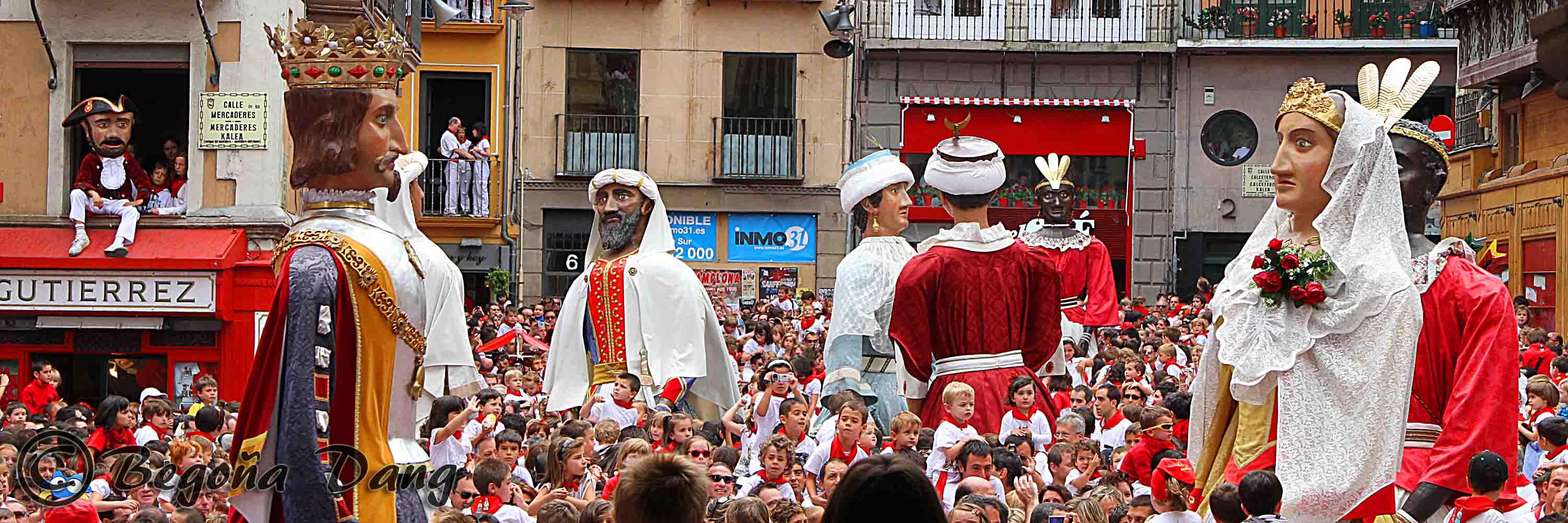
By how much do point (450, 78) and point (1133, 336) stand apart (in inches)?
497

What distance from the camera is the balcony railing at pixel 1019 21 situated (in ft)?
101

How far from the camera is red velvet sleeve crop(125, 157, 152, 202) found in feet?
51.2

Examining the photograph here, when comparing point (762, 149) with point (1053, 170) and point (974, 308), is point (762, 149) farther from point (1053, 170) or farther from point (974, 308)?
point (974, 308)

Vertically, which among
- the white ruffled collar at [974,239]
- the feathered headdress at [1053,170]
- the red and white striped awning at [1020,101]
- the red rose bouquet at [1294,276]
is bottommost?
the red rose bouquet at [1294,276]

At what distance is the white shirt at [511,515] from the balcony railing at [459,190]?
19405 mm

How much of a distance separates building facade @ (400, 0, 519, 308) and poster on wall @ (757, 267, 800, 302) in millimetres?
3455

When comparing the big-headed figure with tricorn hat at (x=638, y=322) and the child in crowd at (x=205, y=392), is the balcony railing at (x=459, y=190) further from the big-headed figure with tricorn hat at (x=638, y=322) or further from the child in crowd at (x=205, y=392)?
the big-headed figure with tricorn hat at (x=638, y=322)

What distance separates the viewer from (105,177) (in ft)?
50.1

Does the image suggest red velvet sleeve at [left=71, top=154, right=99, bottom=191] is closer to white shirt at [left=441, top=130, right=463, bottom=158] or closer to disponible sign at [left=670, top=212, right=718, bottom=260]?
white shirt at [left=441, top=130, right=463, bottom=158]

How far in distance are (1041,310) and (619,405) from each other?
235 cm

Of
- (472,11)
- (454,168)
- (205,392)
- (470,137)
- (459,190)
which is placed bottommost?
(205,392)

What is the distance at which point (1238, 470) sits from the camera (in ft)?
19.7

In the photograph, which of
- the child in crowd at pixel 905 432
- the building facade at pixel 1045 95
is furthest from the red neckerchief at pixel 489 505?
the building facade at pixel 1045 95

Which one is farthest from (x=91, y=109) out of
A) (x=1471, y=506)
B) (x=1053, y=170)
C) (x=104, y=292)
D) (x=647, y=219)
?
(x=1471, y=506)
